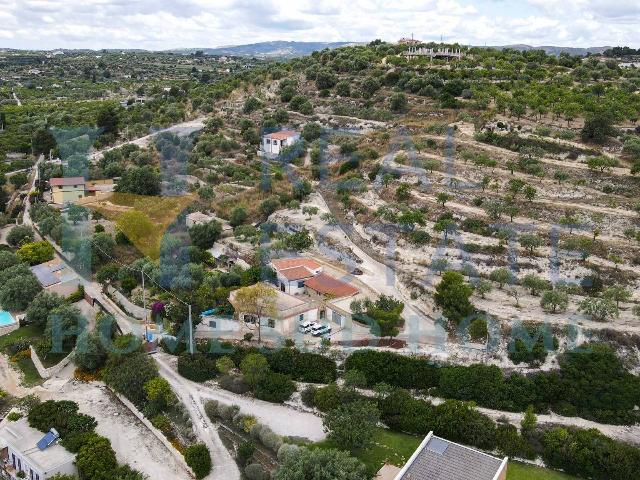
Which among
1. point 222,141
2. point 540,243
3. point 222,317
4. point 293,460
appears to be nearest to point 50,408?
point 222,317

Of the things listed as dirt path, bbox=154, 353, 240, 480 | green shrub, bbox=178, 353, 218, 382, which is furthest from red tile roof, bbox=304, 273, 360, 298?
dirt path, bbox=154, 353, 240, 480

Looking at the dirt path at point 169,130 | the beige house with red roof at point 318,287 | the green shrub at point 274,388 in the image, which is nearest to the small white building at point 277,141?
the dirt path at point 169,130

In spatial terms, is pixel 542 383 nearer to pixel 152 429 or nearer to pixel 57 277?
pixel 152 429

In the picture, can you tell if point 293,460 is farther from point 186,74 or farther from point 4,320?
point 186,74

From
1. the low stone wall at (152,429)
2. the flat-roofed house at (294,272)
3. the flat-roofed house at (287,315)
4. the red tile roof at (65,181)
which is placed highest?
the red tile roof at (65,181)

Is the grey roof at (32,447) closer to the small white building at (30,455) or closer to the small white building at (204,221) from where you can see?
the small white building at (30,455)

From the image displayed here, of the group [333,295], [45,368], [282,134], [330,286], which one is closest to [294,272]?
[330,286]

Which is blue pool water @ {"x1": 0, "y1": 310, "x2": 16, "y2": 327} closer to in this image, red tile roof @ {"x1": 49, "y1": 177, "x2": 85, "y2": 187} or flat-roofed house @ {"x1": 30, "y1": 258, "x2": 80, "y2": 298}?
flat-roofed house @ {"x1": 30, "y1": 258, "x2": 80, "y2": 298}
